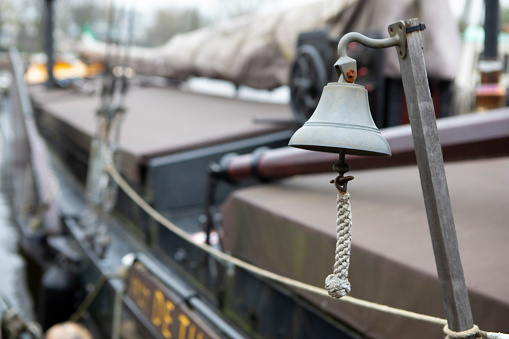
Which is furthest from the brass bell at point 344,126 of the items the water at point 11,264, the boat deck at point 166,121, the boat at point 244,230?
the water at point 11,264

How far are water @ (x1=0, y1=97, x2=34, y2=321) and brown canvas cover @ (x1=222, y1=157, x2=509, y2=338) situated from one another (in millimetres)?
2348

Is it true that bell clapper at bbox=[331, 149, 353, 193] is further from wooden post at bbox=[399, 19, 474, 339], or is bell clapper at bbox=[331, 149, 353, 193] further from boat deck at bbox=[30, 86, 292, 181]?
boat deck at bbox=[30, 86, 292, 181]

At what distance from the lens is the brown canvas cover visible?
1.60m

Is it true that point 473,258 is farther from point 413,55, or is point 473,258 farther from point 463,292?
point 413,55

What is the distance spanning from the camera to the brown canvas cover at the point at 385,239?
1601 mm

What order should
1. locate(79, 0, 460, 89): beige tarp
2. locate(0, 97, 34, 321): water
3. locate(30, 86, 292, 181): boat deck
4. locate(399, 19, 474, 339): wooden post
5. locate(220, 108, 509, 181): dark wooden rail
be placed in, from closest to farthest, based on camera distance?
locate(399, 19, 474, 339): wooden post
locate(220, 108, 509, 181): dark wooden rail
locate(79, 0, 460, 89): beige tarp
locate(30, 86, 292, 181): boat deck
locate(0, 97, 34, 321): water

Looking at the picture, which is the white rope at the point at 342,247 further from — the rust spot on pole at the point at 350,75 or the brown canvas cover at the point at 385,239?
the brown canvas cover at the point at 385,239

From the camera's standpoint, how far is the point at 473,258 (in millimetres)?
1680

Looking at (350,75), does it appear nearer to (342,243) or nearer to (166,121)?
(342,243)

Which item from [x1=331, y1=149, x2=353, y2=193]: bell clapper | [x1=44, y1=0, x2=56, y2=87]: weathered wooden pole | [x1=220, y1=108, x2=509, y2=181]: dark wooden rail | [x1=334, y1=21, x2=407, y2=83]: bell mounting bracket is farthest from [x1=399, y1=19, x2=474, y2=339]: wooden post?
[x1=44, y1=0, x2=56, y2=87]: weathered wooden pole

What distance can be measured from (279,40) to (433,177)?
405 centimetres

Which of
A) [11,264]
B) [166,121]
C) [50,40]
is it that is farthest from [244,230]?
[50,40]

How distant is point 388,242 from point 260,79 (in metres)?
3.56

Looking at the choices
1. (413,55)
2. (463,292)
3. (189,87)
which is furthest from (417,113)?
(189,87)
